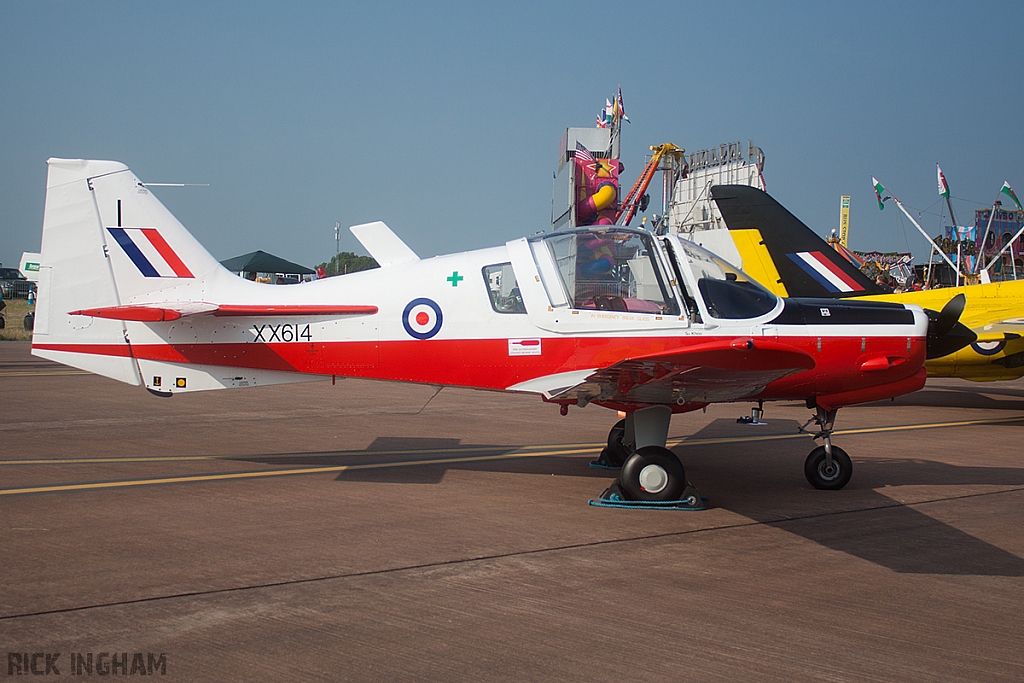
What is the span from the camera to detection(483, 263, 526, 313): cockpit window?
7098 millimetres

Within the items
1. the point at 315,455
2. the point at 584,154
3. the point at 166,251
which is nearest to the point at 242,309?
the point at 166,251

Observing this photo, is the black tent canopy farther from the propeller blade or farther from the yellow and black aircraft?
the propeller blade

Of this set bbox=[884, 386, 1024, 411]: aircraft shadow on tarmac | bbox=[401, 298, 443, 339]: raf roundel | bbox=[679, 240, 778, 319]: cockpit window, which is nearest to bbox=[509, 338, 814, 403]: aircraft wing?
bbox=[679, 240, 778, 319]: cockpit window

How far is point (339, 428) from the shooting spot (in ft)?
36.2

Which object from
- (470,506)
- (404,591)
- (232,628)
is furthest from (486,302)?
(232,628)

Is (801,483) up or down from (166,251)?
down

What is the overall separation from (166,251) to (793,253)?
10.6 metres

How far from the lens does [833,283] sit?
13766 mm

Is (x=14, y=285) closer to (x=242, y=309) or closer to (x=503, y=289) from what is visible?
(x=242, y=309)

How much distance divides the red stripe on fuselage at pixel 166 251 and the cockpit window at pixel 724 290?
4.83 m

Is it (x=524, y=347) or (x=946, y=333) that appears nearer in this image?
(x=524, y=347)

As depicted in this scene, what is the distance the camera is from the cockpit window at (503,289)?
7.10 meters

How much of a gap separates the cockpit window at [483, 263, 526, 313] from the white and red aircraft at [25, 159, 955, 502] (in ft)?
0.04

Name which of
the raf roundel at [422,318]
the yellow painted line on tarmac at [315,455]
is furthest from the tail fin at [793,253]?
the raf roundel at [422,318]
